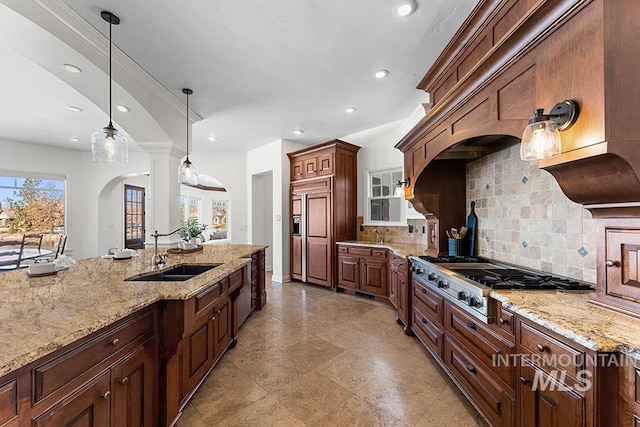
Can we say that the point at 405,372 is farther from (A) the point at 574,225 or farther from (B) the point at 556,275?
(A) the point at 574,225

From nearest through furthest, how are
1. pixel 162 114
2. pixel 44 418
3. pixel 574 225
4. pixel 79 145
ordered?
pixel 44 418 → pixel 574 225 → pixel 162 114 → pixel 79 145

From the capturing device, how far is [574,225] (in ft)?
5.79

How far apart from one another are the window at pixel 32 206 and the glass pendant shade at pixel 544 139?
27.1 ft

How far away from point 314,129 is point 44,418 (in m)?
4.64

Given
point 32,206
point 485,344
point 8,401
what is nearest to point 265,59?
point 8,401

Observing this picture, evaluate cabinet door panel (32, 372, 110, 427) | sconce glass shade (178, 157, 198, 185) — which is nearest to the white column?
sconce glass shade (178, 157, 198, 185)

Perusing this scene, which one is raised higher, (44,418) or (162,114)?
(162,114)

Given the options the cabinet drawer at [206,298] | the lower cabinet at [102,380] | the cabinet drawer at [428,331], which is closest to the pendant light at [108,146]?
the cabinet drawer at [206,298]

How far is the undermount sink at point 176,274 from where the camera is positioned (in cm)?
214

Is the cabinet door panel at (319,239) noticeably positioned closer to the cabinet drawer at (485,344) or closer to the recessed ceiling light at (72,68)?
the cabinet drawer at (485,344)

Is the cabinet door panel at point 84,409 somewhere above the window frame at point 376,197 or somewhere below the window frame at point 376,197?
below

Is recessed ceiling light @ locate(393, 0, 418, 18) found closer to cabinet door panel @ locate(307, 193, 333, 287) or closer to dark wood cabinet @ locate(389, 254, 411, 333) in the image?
dark wood cabinet @ locate(389, 254, 411, 333)

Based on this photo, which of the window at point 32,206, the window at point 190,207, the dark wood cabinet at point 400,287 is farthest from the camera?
the window at point 190,207

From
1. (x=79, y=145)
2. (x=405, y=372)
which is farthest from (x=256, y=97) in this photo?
(x=79, y=145)
